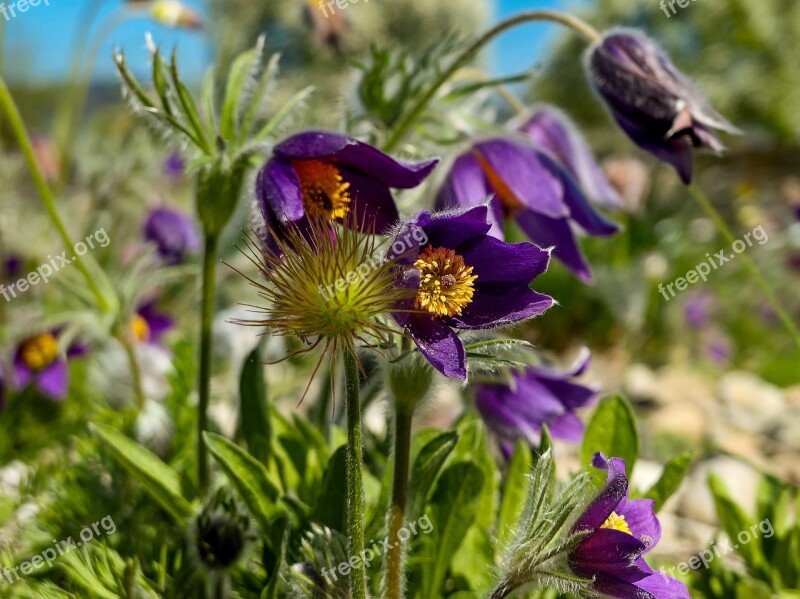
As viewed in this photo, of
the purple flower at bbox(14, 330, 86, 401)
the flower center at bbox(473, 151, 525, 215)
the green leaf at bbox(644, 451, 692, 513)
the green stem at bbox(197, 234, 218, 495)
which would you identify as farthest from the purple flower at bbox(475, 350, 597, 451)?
→ the purple flower at bbox(14, 330, 86, 401)

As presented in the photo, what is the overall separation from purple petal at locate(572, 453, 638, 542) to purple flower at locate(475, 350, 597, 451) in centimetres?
36

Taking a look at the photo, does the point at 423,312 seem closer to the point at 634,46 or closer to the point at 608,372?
the point at 634,46

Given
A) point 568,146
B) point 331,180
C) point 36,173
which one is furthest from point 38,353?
point 568,146

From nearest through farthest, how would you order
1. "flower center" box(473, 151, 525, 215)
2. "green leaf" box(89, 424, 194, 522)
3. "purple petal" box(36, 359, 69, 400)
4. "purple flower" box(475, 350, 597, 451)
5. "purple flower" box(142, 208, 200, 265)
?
"green leaf" box(89, 424, 194, 522)
"purple flower" box(475, 350, 597, 451)
"flower center" box(473, 151, 525, 215)
"purple petal" box(36, 359, 69, 400)
"purple flower" box(142, 208, 200, 265)

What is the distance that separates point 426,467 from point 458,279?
0.27 metres

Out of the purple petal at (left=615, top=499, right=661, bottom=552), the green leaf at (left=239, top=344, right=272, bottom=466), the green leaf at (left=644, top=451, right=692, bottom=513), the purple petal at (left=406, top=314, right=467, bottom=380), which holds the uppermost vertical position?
the purple petal at (left=406, top=314, right=467, bottom=380)

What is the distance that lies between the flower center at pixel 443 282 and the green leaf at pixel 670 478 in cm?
Result: 44

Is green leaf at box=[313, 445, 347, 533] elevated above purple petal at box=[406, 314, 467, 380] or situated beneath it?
situated beneath

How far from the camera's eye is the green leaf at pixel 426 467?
2.95 feet

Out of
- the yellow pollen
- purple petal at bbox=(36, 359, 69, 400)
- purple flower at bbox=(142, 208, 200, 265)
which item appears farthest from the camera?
purple flower at bbox=(142, 208, 200, 265)

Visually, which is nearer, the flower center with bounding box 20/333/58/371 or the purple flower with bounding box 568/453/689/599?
the purple flower with bounding box 568/453/689/599

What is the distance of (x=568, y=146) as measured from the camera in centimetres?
151

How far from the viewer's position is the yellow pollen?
2.02 meters

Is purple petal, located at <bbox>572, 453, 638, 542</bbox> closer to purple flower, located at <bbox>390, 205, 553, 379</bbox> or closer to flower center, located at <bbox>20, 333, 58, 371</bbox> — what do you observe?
purple flower, located at <bbox>390, 205, 553, 379</bbox>
